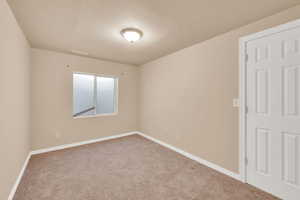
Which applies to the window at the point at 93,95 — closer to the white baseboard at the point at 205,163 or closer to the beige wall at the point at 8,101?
the beige wall at the point at 8,101

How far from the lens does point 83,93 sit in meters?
3.80

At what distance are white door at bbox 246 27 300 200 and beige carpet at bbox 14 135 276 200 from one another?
30cm

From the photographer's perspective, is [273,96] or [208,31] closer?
[273,96]

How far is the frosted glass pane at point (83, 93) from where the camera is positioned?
358cm

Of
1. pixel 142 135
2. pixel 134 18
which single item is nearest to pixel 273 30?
pixel 134 18

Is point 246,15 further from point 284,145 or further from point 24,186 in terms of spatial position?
point 24,186

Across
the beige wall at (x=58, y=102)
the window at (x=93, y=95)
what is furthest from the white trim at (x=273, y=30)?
the window at (x=93, y=95)

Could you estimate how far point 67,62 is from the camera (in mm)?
3305

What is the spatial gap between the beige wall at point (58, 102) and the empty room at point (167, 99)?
0.08ft

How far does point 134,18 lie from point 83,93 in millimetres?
2839

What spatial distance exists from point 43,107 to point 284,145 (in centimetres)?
455

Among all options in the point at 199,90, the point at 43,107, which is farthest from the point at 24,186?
the point at 199,90

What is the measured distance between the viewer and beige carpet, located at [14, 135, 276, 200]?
1.72 meters

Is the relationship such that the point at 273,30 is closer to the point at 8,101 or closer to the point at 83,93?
the point at 8,101
